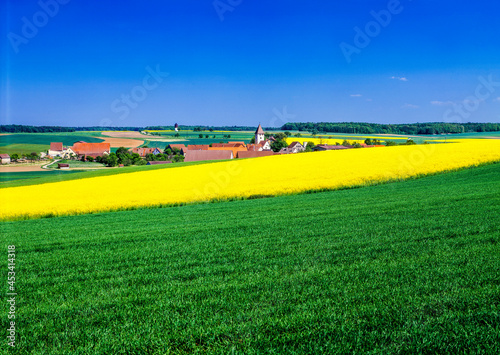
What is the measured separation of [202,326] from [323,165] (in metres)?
30.7

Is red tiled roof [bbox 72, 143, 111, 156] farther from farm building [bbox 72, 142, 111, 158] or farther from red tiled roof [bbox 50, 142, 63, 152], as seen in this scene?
red tiled roof [bbox 50, 142, 63, 152]

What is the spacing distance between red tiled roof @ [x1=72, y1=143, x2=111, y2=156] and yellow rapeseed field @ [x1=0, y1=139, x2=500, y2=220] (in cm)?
7695

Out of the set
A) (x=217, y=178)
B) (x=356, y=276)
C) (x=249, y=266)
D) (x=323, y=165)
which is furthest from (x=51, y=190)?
(x=356, y=276)

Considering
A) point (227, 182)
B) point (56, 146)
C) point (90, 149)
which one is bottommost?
point (227, 182)

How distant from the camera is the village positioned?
76375 mm

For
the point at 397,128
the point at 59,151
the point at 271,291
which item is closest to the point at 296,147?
the point at 397,128

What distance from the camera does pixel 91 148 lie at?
108 meters

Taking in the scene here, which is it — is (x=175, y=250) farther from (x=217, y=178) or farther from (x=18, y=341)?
(x=217, y=178)

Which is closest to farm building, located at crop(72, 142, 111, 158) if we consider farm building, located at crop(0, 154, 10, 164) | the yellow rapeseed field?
farm building, located at crop(0, 154, 10, 164)

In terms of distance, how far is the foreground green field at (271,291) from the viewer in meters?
3.85

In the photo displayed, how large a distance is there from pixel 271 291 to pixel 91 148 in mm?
114932

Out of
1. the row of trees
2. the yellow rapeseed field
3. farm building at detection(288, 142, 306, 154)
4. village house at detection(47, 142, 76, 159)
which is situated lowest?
the yellow rapeseed field

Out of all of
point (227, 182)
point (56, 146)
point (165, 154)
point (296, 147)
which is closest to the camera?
point (227, 182)

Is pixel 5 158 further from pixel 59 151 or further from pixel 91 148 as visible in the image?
pixel 91 148
